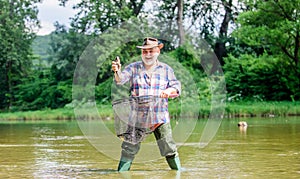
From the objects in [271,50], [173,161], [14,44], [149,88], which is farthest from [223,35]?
[149,88]

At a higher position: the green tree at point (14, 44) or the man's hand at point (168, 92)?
the green tree at point (14, 44)

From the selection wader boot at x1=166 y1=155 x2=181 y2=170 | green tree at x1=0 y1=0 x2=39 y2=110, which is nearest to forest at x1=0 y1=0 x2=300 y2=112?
green tree at x1=0 y1=0 x2=39 y2=110

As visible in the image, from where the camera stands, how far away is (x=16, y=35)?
1359 inches

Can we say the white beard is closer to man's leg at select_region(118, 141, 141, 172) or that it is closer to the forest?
man's leg at select_region(118, 141, 141, 172)

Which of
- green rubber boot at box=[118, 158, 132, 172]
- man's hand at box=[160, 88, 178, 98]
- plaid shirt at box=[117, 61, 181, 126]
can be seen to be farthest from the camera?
green rubber boot at box=[118, 158, 132, 172]

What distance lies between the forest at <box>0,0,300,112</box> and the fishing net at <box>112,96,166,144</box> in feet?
49.5

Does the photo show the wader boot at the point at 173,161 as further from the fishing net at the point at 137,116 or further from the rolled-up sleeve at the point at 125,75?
the rolled-up sleeve at the point at 125,75

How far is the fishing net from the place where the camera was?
7105mm

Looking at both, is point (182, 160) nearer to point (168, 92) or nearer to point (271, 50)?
point (168, 92)

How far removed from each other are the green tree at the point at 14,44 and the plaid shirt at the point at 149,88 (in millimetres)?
27070

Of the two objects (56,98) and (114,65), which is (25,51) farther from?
(114,65)

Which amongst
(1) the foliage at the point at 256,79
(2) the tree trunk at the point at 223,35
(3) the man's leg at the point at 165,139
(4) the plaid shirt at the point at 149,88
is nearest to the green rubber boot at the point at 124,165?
(3) the man's leg at the point at 165,139

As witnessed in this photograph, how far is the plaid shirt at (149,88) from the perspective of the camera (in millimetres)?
7102

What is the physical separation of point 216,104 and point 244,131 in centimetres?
1060
